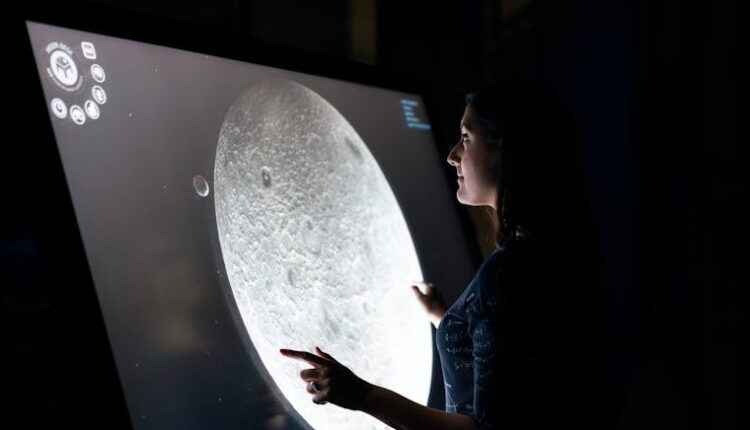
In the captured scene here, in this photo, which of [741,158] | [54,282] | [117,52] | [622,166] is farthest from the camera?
[622,166]

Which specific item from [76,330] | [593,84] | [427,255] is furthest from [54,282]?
[593,84]

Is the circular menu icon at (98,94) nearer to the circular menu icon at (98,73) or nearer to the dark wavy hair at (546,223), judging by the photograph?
the circular menu icon at (98,73)

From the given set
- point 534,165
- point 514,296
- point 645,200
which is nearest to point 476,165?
point 534,165

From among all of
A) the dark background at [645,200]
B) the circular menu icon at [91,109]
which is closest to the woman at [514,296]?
the circular menu icon at [91,109]

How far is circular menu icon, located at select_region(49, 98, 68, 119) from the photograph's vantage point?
0.69m

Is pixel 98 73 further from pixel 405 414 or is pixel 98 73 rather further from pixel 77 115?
pixel 405 414

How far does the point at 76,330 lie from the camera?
0.67 m

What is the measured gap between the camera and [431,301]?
117cm

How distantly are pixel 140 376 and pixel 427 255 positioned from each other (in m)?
0.67

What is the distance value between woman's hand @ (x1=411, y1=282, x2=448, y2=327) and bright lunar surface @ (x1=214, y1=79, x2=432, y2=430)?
0.02 meters

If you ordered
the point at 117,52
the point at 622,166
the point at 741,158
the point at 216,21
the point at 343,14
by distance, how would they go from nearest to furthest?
the point at 117,52, the point at 741,158, the point at 622,166, the point at 216,21, the point at 343,14

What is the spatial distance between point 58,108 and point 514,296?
578 mm

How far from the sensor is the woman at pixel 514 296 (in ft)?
2.64

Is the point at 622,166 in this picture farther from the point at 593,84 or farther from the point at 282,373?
the point at 282,373
